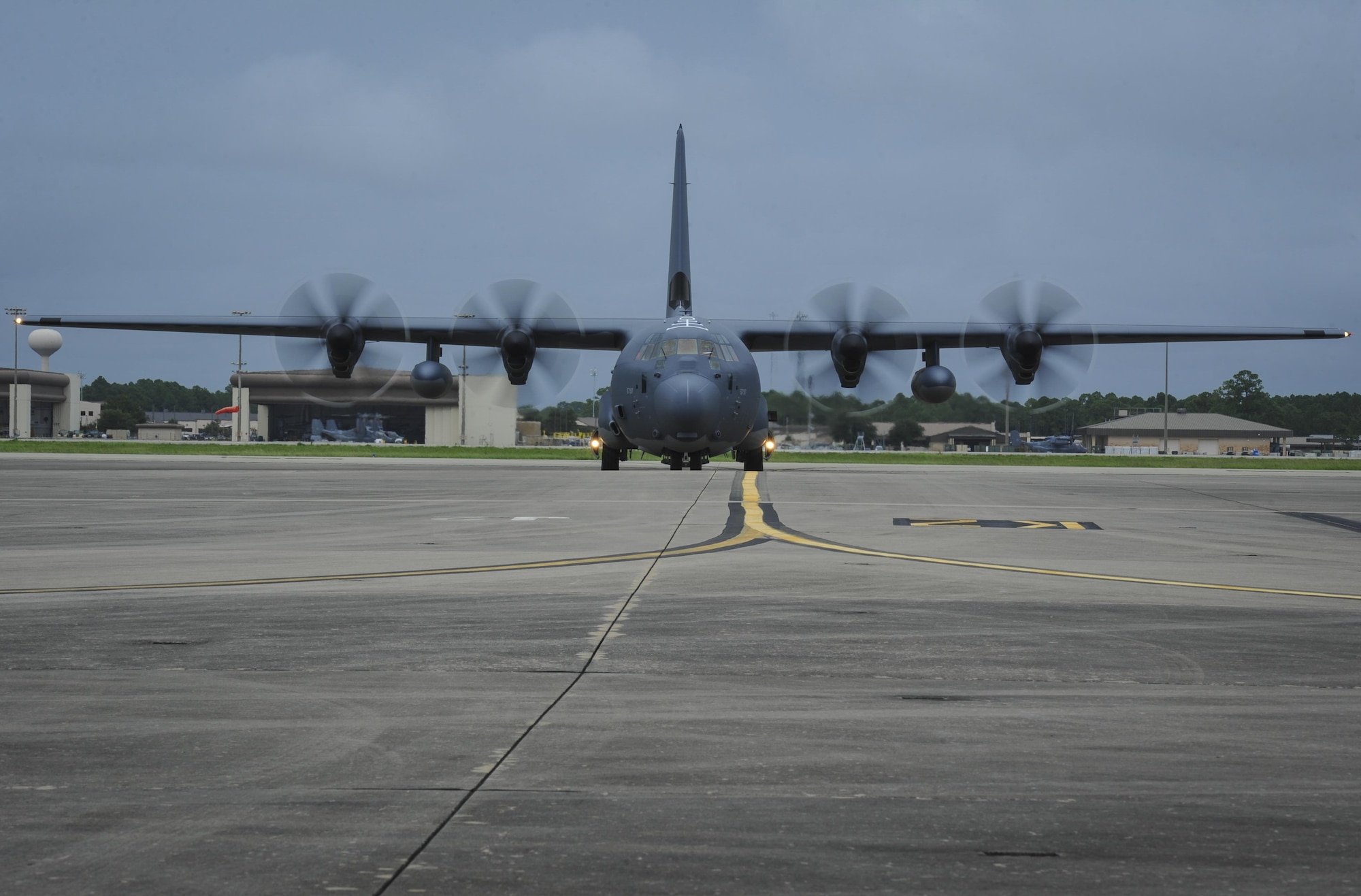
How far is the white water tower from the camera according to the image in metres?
111

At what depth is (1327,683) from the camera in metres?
6.70

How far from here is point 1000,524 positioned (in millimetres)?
19234

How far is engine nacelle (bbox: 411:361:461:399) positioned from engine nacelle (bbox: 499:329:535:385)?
196cm

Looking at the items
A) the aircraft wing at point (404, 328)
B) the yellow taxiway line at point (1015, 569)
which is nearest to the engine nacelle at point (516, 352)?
the aircraft wing at point (404, 328)

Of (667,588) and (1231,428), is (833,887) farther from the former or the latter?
(1231,428)

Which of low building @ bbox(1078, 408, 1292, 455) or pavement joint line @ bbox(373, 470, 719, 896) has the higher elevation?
low building @ bbox(1078, 408, 1292, 455)

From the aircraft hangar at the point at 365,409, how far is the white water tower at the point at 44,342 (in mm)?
17090

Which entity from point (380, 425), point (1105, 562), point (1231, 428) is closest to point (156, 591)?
point (1105, 562)

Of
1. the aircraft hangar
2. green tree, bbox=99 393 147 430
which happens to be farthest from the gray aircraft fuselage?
green tree, bbox=99 393 147 430

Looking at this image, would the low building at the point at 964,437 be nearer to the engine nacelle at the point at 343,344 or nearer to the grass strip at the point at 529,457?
the grass strip at the point at 529,457

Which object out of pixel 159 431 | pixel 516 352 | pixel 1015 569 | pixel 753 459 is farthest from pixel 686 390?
pixel 159 431

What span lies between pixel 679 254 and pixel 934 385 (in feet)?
33.9

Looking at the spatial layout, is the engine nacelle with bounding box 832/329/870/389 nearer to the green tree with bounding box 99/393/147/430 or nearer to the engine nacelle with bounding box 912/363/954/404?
the engine nacelle with bounding box 912/363/954/404

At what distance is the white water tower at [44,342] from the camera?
4360 inches
